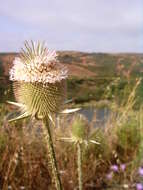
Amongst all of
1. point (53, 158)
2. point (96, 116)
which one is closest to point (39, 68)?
point (53, 158)

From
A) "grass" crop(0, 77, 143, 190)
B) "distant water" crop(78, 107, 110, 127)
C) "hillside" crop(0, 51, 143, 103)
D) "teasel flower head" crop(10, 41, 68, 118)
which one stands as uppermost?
"teasel flower head" crop(10, 41, 68, 118)

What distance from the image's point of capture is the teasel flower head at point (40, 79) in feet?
4.27

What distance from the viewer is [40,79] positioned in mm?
1299

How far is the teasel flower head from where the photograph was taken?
4.27ft

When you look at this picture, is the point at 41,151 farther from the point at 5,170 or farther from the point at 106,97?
the point at 106,97

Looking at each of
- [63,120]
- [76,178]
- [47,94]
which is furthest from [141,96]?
[47,94]

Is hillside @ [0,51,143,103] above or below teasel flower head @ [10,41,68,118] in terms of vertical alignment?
below

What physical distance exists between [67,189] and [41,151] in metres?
0.46

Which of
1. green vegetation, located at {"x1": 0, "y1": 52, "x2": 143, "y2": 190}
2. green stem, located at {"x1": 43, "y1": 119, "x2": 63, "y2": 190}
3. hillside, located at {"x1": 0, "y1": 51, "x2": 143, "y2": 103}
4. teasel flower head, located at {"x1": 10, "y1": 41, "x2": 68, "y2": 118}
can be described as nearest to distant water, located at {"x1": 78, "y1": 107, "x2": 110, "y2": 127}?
green vegetation, located at {"x1": 0, "y1": 52, "x2": 143, "y2": 190}

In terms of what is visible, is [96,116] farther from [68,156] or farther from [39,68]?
[39,68]

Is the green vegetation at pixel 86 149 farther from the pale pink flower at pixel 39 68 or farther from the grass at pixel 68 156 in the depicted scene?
the pale pink flower at pixel 39 68

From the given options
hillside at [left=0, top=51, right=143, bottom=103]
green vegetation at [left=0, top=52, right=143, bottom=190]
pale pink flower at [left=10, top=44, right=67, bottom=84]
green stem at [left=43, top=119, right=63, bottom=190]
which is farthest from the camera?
hillside at [left=0, top=51, right=143, bottom=103]

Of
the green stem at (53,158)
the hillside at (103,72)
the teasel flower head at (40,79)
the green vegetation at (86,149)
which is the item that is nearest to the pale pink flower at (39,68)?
the teasel flower head at (40,79)

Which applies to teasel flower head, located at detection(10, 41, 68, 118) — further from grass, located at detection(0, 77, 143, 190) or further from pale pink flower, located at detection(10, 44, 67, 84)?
grass, located at detection(0, 77, 143, 190)
